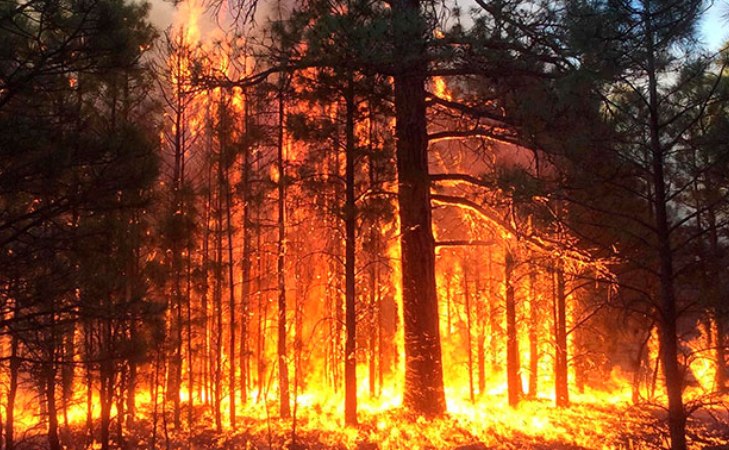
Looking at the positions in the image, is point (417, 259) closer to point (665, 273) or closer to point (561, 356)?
point (665, 273)

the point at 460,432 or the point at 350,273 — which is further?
the point at 350,273

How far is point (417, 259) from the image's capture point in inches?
386

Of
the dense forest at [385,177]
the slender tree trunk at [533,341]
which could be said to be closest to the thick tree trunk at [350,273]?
the dense forest at [385,177]

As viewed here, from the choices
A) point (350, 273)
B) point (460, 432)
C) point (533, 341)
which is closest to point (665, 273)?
point (460, 432)

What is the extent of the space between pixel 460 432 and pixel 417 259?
3028 mm

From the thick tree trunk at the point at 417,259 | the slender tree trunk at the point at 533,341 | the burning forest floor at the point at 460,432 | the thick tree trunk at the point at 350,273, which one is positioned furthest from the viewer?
the slender tree trunk at the point at 533,341

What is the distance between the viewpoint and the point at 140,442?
11.2 m

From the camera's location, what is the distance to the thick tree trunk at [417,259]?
960cm

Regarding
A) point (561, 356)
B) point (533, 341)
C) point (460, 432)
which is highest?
point (561, 356)

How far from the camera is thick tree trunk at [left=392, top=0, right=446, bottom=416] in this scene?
31.5 feet

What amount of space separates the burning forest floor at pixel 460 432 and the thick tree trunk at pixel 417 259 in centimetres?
58

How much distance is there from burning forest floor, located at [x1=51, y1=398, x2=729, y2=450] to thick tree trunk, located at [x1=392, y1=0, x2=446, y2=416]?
0.58 meters

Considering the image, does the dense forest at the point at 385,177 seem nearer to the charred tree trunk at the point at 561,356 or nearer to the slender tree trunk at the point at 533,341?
the charred tree trunk at the point at 561,356

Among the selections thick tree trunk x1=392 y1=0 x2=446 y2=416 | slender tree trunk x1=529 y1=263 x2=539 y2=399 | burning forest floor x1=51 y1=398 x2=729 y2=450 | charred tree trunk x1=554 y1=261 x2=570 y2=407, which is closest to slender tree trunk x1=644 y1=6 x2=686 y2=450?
burning forest floor x1=51 y1=398 x2=729 y2=450
